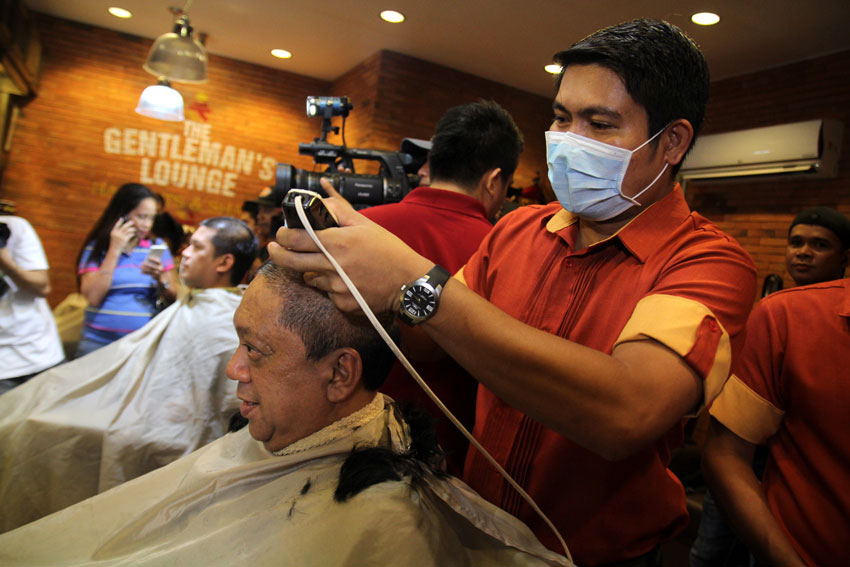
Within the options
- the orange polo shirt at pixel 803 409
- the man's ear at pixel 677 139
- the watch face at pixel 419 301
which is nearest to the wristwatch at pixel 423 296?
the watch face at pixel 419 301

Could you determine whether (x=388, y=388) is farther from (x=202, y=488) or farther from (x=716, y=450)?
(x=716, y=450)

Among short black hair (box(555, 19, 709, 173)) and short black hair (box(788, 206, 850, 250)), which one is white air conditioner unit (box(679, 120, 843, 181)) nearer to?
short black hair (box(788, 206, 850, 250))

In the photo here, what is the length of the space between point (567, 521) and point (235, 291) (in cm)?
198

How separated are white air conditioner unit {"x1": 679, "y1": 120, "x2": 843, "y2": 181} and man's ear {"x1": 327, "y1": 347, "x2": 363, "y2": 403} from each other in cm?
403

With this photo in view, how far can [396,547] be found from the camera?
3.75 feet

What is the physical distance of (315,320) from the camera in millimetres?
1275

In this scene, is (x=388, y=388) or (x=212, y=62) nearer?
(x=388, y=388)

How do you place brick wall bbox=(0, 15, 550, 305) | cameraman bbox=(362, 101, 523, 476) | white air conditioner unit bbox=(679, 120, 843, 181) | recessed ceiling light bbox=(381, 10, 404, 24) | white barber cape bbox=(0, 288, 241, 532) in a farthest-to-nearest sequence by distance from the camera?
brick wall bbox=(0, 15, 550, 305)
recessed ceiling light bbox=(381, 10, 404, 24)
white air conditioner unit bbox=(679, 120, 843, 181)
white barber cape bbox=(0, 288, 241, 532)
cameraman bbox=(362, 101, 523, 476)

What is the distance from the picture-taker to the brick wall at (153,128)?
6.15m

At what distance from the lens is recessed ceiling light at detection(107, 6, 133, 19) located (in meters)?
5.86

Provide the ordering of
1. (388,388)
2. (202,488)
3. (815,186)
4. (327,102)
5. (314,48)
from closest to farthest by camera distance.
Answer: (202,488) < (388,388) < (327,102) < (815,186) < (314,48)

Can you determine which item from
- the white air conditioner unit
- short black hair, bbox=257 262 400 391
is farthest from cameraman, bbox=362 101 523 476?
the white air conditioner unit

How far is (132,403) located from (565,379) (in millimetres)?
2056

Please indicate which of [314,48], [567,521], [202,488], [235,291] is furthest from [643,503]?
[314,48]
